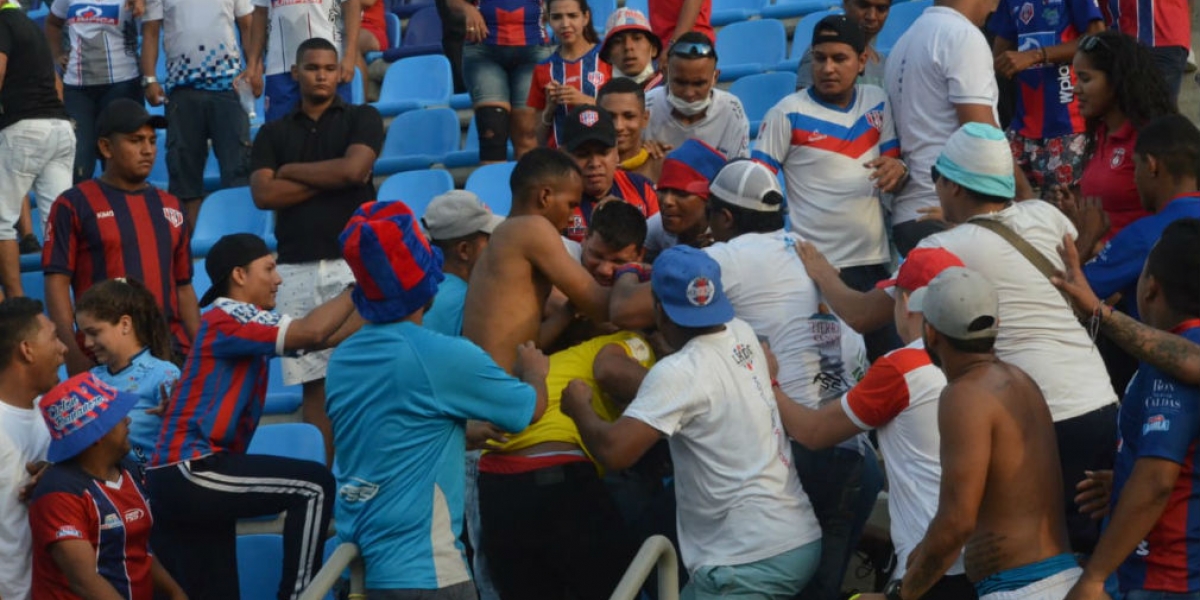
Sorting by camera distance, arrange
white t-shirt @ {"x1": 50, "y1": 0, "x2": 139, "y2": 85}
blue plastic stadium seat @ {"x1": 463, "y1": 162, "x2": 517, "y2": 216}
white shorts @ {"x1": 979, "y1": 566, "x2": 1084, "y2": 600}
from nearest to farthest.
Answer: white shorts @ {"x1": 979, "y1": 566, "x2": 1084, "y2": 600}, blue plastic stadium seat @ {"x1": 463, "y1": 162, "x2": 517, "y2": 216}, white t-shirt @ {"x1": 50, "y1": 0, "x2": 139, "y2": 85}

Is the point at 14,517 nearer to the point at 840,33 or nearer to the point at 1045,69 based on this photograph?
the point at 840,33

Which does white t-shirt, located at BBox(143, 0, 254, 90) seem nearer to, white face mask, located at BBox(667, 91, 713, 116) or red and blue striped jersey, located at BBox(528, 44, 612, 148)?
red and blue striped jersey, located at BBox(528, 44, 612, 148)

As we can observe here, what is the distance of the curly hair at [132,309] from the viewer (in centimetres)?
613

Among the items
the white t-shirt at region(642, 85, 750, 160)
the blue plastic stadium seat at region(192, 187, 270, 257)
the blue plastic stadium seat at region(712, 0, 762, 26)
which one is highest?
the white t-shirt at region(642, 85, 750, 160)

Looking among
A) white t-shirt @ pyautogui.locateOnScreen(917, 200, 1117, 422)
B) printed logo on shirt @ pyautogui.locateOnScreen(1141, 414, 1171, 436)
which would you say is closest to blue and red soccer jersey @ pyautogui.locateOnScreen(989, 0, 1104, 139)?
white t-shirt @ pyautogui.locateOnScreen(917, 200, 1117, 422)

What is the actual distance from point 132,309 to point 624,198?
195 centimetres

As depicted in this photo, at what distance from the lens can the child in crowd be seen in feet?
19.9

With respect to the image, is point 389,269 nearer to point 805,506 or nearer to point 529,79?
point 805,506

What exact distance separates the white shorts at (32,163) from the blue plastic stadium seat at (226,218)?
789mm

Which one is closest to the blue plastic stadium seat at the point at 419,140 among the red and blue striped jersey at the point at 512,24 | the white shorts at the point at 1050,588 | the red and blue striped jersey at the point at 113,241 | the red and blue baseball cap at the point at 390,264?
the red and blue striped jersey at the point at 512,24

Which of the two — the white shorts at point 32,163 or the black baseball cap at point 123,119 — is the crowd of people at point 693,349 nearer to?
the black baseball cap at point 123,119

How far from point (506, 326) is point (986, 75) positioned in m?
2.18

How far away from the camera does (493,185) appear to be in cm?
849

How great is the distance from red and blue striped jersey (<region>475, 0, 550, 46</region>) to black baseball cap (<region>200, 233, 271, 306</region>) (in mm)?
3037
